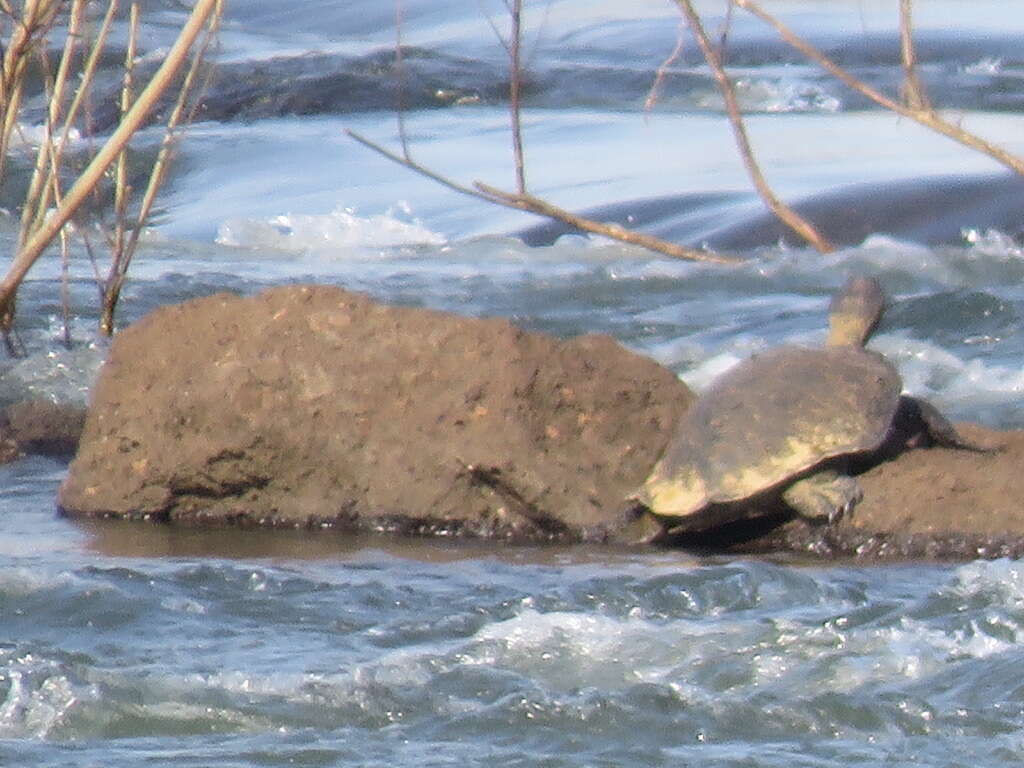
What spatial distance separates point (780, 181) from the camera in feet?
35.7

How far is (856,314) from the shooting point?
5.03m

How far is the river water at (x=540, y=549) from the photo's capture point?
302cm

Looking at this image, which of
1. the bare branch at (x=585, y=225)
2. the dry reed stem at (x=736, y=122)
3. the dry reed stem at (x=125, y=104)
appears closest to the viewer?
the dry reed stem at (x=736, y=122)

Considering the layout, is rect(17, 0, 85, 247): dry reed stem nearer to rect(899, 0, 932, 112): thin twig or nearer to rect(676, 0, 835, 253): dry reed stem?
rect(676, 0, 835, 253): dry reed stem

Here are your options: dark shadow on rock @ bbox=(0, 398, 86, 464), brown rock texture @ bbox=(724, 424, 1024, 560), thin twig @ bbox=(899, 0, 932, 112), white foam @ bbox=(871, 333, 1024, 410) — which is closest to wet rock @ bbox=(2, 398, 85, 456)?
dark shadow on rock @ bbox=(0, 398, 86, 464)

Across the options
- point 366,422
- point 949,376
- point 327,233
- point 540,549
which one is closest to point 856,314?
point 540,549

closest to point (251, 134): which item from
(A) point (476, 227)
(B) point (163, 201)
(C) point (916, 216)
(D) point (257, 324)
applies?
(B) point (163, 201)

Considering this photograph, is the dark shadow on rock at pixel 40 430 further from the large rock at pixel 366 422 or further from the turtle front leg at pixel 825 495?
the turtle front leg at pixel 825 495

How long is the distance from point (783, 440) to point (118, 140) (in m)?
1.56

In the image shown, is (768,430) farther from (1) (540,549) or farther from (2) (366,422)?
(2) (366,422)

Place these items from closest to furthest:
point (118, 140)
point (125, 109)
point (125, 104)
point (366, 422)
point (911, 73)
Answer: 1. point (911, 73)
2. point (118, 140)
3. point (366, 422)
4. point (125, 109)
5. point (125, 104)

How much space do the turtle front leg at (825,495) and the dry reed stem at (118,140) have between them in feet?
5.19

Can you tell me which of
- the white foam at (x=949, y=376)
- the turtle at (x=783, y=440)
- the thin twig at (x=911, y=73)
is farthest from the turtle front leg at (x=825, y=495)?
the white foam at (x=949, y=376)

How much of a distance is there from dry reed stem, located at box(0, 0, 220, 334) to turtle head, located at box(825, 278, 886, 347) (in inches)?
69.8
